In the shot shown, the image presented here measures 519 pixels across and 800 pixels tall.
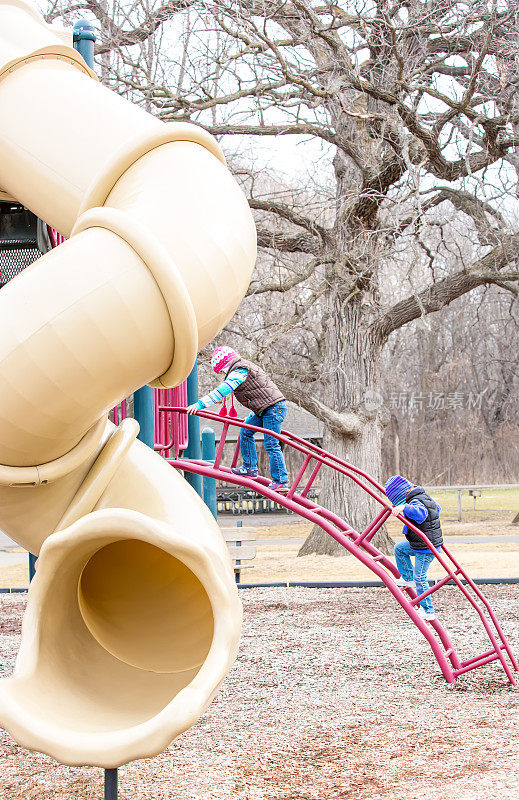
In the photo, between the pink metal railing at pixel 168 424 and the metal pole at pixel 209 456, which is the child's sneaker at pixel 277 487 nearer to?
the pink metal railing at pixel 168 424

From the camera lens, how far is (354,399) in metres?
13.2

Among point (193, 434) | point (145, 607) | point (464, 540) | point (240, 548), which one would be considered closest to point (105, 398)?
point (145, 607)

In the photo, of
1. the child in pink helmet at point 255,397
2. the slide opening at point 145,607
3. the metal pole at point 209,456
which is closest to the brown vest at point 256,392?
the child in pink helmet at point 255,397

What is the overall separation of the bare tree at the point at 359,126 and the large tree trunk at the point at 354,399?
0.07ft

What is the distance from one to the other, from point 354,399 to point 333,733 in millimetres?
8660

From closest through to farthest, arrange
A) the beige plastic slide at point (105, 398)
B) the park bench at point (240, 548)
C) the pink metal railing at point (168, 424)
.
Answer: the beige plastic slide at point (105, 398)
the pink metal railing at point (168, 424)
the park bench at point (240, 548)

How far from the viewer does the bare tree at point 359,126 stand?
1058 centimetres

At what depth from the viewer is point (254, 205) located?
12.6m

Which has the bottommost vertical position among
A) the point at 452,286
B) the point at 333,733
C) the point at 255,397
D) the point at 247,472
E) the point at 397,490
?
the point at 333,733

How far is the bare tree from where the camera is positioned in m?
10.6

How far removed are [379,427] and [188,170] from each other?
11589 millimetres

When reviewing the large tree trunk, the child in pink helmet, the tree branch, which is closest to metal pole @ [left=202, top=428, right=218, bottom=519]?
the child in pink helmet

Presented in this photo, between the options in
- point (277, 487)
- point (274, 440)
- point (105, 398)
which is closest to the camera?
point (105, 398)

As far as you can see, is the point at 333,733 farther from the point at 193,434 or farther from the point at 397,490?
the point at 193,434
